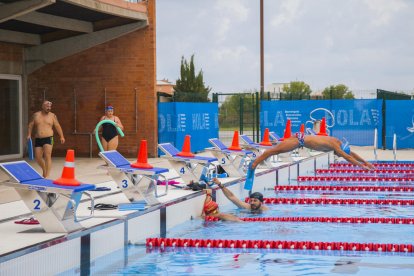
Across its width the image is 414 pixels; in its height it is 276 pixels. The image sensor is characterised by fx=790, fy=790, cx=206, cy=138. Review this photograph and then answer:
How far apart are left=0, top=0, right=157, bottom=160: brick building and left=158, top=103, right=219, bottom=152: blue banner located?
113 cm

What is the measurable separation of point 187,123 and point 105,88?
129 inches

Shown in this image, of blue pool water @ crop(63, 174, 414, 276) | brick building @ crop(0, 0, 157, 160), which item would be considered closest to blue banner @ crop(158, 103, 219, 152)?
brick building @ crop(0, 0, 157, 160)

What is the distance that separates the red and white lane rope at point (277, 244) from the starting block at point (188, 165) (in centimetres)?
356

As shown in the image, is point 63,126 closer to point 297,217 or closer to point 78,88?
point 78,88

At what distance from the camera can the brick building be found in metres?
22.1

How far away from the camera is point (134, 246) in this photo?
9305 millimetres

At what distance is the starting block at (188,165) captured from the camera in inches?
509

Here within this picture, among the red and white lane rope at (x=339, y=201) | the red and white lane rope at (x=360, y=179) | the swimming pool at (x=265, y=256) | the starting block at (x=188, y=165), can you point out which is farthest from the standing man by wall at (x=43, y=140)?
the red and white lane rope at (x=360, y=179)

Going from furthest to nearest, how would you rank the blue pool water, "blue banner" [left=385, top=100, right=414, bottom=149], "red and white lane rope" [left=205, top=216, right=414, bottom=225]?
1. "blue banner" [left=385, top=100, right=414, bottom=149]
2. "red and white lane rope" [left=205, top=216, right=414, bottom=225]
3. the blue pool water

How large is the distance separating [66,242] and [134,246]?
1.62 m

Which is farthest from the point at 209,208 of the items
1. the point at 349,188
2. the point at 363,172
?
the point at 363,172

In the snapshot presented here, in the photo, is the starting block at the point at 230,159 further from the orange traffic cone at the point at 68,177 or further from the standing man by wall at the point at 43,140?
the orange traffic cone at the point at 68,177

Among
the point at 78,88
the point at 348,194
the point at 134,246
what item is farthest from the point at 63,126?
the point at 134,246

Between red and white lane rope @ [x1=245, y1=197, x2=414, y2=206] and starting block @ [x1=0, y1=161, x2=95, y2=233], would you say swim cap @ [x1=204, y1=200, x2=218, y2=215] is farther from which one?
starting block @ [x1=0, y1=161, x2=95, y2=233]
